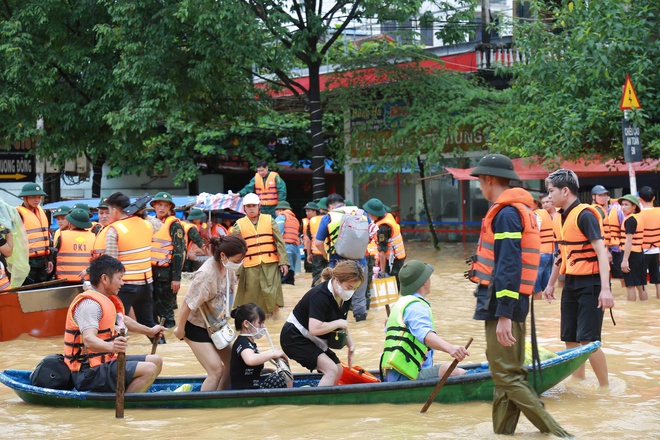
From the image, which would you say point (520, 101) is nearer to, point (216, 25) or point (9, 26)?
point (216, 25)

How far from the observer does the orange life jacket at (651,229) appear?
50.5 ft

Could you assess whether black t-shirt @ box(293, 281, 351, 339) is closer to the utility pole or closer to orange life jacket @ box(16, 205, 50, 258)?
orange life jacket @ box(16, 205, 50, 258)

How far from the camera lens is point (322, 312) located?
802cm

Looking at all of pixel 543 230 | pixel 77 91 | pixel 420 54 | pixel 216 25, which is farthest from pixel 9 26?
pixel 543 230

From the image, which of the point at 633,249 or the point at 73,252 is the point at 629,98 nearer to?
the point at 633,249

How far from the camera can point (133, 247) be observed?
1148cm

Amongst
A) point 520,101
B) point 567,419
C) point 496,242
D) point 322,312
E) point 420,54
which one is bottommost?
point 567,419

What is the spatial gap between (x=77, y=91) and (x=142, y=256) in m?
12.5

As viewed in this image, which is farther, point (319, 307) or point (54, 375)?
point (54, 375)

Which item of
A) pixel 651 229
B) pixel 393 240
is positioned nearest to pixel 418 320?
pixel 393 240

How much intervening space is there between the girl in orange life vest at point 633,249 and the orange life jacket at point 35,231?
8.95 m

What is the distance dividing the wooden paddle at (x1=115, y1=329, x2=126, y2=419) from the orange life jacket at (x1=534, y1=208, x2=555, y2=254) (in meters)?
8.61

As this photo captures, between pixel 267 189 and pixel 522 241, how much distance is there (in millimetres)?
12332

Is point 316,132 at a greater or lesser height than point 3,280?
greater
